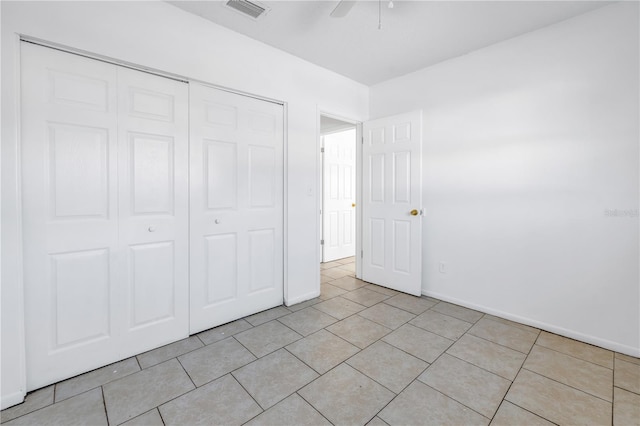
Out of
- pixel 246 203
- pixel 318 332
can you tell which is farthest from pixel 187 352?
pixel 246 203

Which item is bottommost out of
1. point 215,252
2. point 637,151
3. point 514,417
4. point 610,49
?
point 514,417

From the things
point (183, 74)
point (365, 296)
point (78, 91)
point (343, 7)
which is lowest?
point (365, 296)

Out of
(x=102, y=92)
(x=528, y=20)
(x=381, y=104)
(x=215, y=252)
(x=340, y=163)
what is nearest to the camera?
(x=102, y=92)

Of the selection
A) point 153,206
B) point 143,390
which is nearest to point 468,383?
point 143,390

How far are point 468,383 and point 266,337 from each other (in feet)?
4.97

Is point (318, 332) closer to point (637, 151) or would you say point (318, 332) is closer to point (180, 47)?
point (180, 47)

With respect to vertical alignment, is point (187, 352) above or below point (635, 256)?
below

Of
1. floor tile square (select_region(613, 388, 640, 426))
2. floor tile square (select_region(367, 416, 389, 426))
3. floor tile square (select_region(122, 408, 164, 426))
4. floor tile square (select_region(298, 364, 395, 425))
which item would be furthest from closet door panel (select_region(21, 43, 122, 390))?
floor tile square (select_region(613, 388, 640, 426))

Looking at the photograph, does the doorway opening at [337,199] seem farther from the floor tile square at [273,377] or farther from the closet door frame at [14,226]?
the closet door frame at [14,226]

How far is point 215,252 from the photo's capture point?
2.57 m

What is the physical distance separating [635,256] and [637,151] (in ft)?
2.59

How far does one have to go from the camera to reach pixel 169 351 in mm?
2199

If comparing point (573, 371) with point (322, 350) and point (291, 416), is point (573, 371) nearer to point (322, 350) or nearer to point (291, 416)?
point (322, 350)

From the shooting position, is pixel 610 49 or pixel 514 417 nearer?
pixel 514 417
